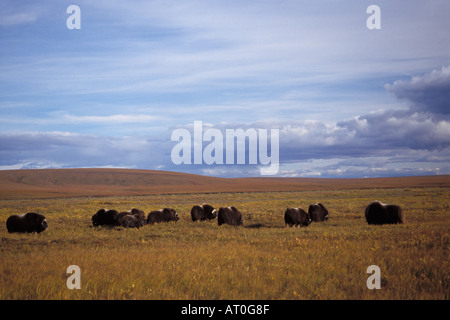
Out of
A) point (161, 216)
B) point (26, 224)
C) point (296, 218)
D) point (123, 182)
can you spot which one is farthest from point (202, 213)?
point (123, 182)

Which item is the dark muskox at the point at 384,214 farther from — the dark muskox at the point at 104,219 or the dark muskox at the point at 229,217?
the dark muskox at the point at 104,219

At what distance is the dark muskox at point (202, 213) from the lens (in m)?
25.3

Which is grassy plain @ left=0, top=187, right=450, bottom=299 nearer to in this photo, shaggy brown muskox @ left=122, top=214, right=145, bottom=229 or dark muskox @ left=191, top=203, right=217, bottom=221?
shaggy brown muskox @ left=122, top=214, right=145, bottom=229

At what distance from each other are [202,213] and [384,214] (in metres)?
12.3

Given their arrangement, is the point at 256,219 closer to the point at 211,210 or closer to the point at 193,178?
the point at 211,210

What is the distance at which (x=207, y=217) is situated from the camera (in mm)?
25844

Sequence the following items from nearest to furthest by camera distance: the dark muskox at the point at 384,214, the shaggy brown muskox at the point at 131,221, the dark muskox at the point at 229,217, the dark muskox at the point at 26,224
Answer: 1. the dark muskox at the point at 26,224
2. the dark muskox at the point at 384,214
3. the shaggy brown muskox at the point at 131,221
4. the dark muskox at the point at 229,217

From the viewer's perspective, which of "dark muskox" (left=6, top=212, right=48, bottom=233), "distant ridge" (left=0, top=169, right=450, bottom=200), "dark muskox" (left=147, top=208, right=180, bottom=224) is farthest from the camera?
"distant ridge" (left=0, top=169, right=450, bottom=200)

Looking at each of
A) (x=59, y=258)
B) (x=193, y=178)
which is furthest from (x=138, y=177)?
(x=59, y=258)

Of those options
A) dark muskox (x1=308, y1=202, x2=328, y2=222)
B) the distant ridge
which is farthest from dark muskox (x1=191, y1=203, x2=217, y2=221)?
the distant ridge

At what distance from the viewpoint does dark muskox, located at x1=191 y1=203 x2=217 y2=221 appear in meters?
25.3

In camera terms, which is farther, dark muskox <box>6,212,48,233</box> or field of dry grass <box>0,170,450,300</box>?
dark muskox <box>6,212,48,233</box>

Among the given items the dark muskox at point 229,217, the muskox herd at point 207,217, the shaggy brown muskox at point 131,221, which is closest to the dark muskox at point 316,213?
the muskox herd at point 207,217

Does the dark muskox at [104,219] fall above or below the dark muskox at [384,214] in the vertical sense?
below
